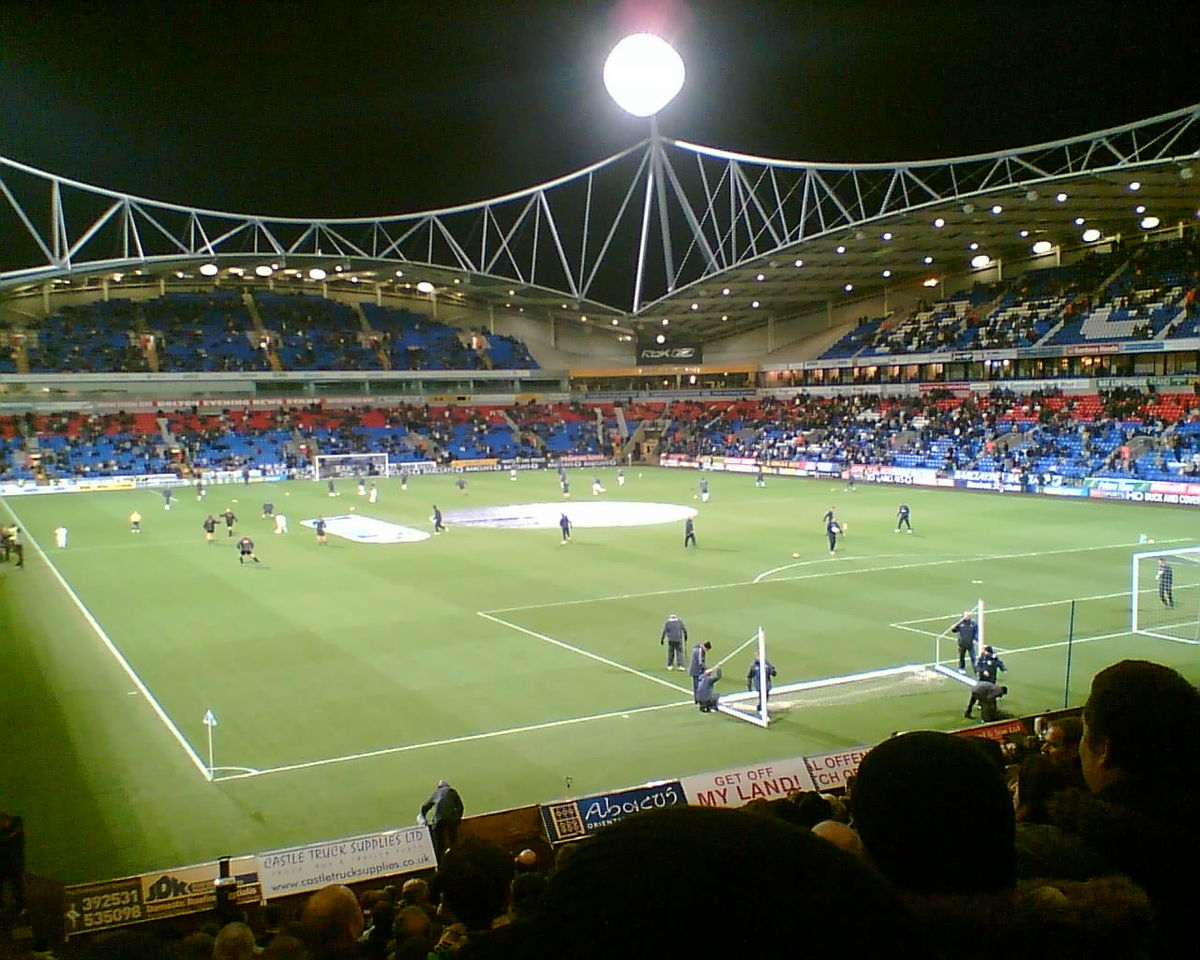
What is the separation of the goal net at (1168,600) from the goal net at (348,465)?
54506 millimetres

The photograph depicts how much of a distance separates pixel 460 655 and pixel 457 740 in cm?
539

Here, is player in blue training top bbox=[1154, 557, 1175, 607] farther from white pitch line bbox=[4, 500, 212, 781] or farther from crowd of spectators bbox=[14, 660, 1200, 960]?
crowd of spectators bbox=[14, 660, 1200, 960]

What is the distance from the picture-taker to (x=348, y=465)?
7469 cm

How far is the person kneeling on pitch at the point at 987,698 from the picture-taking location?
53.9ft

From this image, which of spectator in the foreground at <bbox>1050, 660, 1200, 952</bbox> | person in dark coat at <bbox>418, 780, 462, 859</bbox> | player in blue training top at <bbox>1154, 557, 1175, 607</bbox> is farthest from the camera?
player in blue training top at <bbox>1154, 557, 1175, 607</bbox>

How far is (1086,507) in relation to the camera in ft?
153

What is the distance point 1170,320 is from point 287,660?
54.7 m

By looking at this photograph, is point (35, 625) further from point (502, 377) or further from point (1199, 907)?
point (502, 377)

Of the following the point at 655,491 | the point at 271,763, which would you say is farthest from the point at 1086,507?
the point at 271,763

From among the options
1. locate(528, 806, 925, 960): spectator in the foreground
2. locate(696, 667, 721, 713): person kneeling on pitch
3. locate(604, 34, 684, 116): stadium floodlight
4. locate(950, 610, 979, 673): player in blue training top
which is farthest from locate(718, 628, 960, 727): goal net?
locate(604, 34, 684, 116): stadium floodlight

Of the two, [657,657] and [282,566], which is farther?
[282,566]

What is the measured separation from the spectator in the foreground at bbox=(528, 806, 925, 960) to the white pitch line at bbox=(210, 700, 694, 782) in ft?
50.3

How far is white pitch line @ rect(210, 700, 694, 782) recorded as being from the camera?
1531 cm

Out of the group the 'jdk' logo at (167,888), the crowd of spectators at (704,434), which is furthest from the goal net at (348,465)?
the 'jdk' logo at (167,888)
